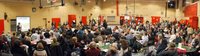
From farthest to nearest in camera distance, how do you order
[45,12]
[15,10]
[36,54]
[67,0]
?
1. [67,0]
2. [45,12]
3. [15,10]
4. [36,54]

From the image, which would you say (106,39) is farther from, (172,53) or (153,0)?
(153,0)

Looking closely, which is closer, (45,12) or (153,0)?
(45,12)

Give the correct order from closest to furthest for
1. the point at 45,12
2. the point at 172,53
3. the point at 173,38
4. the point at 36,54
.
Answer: the point at 36,54
the point at 172,53
the point at 173,38
the point at 45,12

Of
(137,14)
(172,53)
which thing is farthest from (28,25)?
(137,14)

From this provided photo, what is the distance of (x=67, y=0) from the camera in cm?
2961

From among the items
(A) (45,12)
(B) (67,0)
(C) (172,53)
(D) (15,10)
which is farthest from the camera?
(B) (67,0)

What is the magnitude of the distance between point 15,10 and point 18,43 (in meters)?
14.5

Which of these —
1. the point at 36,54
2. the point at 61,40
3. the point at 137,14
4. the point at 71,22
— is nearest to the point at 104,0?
the point at 137,14

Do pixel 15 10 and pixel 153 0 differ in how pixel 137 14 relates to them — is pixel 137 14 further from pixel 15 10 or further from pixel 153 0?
pixel 15 10

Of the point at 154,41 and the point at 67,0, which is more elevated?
the point at 67,0

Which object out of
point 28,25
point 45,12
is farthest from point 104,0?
point 28,25

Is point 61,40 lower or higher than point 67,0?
lower

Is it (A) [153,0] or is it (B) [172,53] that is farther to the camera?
(A) [153,0]

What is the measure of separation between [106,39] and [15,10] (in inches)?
462
